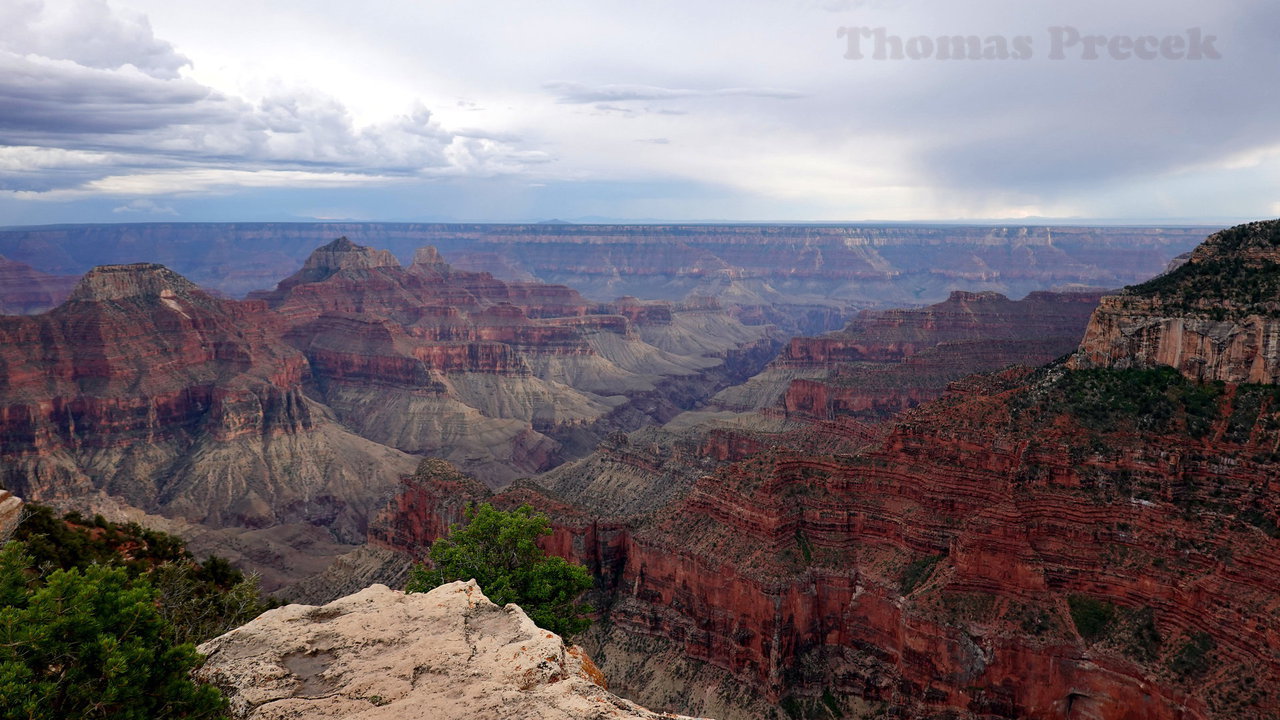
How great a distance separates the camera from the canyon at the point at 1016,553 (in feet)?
126

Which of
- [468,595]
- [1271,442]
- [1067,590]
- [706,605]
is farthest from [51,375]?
[1271,442]

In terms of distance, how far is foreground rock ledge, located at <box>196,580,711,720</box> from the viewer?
18.9m

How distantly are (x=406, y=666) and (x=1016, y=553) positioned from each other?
115 ft

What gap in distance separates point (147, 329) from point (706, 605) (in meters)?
121

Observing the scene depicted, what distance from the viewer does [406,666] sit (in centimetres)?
2089

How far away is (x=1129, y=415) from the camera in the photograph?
46.4 meters

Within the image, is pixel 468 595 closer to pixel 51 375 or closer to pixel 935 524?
pixel 935 524

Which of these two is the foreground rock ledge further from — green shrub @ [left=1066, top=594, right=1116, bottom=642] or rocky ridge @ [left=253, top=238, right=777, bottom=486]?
rocky ridge @ [left=253, top=238, right=777, bottom=486]

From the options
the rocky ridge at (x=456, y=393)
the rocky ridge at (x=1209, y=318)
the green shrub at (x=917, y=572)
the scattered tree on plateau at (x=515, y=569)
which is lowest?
the rocky ridge at (x=456, y=393)

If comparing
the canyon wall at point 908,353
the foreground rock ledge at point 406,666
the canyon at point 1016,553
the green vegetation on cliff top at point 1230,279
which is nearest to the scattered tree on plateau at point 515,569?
the canyon at point 1016,553

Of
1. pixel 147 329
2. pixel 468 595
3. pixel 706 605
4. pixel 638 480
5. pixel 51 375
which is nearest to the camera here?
pixel 468 595

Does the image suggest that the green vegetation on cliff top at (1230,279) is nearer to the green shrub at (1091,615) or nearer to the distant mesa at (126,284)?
the green shrub at (1091,615)

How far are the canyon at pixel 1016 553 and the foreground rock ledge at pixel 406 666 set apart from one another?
1148 inches

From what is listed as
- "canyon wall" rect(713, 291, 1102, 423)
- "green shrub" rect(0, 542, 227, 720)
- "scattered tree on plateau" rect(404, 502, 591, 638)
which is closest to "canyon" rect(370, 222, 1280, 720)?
"scattered tree on plateau" rect(404, 502, 591, 638)
